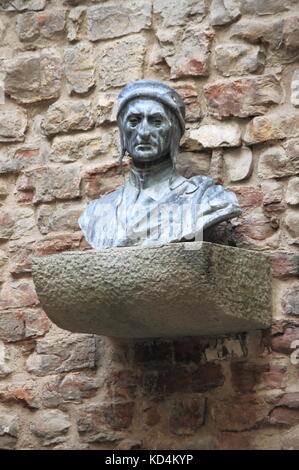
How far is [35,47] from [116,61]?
395 mm

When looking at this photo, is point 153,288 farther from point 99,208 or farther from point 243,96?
point 243,96

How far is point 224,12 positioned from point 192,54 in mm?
211

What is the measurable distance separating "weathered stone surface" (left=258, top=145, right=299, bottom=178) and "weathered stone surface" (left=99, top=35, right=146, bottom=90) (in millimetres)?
659

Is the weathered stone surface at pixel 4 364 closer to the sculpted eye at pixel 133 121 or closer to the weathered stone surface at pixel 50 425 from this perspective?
the weathered stone surface at pixel 50 425

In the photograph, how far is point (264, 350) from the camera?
4.04 metres

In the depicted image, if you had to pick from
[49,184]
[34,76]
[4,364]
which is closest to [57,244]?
[49,184]

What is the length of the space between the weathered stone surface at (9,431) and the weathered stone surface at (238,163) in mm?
1276

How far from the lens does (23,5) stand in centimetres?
475

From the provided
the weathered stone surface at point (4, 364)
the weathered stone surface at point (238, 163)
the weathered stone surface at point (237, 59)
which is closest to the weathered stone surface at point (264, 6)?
the weathered stone surface at point (237, 59)

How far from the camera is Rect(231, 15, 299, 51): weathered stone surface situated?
14.0ft

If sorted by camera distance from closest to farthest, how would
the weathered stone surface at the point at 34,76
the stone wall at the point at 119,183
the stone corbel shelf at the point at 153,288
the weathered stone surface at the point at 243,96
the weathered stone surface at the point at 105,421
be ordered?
the stone corbel shelf at the point at 153,288, the stone wall at the point at 119,183, the weathered stone surface at the point at 105,421, the weathered stone surface at the point at 243,96, the weathered stone surface at the point at 34,76

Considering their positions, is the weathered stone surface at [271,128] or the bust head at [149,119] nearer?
the bust head at [149,119]

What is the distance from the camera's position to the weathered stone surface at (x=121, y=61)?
4512 mm

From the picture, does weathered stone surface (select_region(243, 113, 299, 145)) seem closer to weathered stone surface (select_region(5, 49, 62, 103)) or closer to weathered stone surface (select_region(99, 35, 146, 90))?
weathered stone surface (select_region(99, 35, 146, 90))
